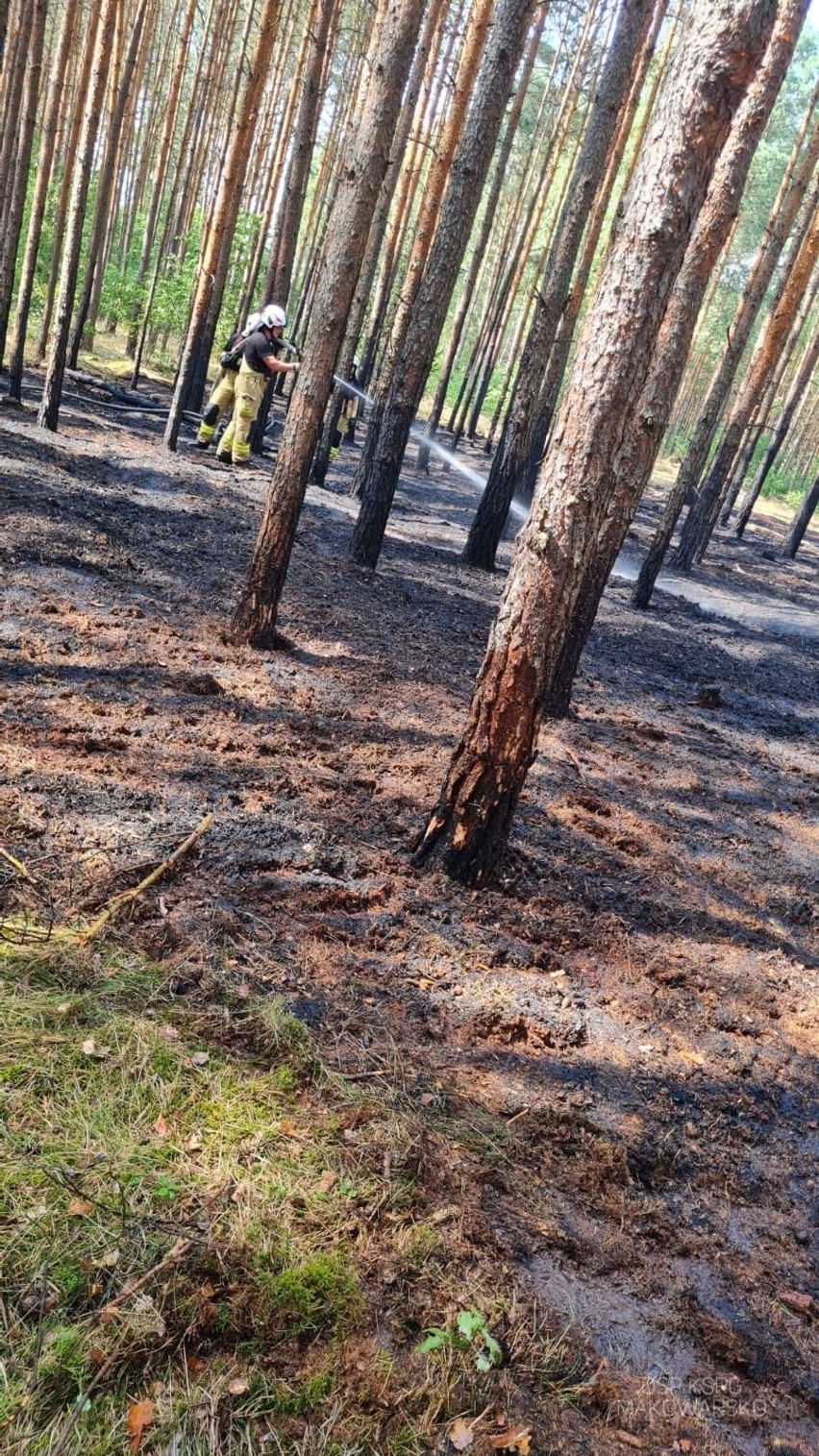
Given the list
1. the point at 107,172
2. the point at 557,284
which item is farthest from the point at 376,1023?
the point at 107,172

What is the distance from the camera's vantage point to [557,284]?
1003 cm

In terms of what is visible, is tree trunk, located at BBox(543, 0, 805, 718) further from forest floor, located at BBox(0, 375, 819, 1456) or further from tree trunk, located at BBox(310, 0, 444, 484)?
tree trunk, located at BBox(310, 0, 444, 484)

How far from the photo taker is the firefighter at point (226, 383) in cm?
1053

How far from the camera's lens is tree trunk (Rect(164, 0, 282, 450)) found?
36.0 feet

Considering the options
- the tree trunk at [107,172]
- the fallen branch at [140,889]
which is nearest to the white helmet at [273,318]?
the tree trunk at [107,172]

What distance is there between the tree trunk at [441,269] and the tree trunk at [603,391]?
232 inches

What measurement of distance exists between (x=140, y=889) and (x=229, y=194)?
11.0 meters

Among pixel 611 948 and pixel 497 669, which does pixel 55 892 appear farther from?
pixel 611 948

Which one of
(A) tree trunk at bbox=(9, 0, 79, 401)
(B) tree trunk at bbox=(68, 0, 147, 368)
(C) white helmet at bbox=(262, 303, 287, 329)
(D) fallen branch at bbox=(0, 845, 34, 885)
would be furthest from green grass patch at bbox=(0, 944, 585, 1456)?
(B) tree trunk at bbox=(68, 0, 147, 368)

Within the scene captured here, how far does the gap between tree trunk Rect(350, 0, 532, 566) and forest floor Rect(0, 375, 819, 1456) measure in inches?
150

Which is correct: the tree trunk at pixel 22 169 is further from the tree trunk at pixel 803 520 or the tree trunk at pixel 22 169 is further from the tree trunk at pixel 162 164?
the tree trunk at pixel 803 520

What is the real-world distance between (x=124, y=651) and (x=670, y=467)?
1445 inches

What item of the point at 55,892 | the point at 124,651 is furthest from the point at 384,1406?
the point at 124,651

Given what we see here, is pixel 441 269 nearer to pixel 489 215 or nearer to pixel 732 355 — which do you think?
pixel 732 355
